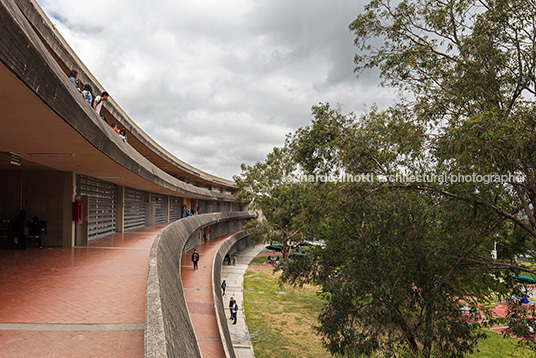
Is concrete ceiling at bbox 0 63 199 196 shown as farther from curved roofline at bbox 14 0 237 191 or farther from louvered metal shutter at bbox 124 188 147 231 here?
louvered metal shutter at bbox 124 188 147 231

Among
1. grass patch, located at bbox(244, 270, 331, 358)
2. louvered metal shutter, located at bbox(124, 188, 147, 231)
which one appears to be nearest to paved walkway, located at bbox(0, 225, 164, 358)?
louvered metal shutter, located at bbox(124, 188, 147, 231)

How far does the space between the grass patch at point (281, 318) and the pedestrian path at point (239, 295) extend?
0.42 m

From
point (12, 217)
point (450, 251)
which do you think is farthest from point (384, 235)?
point (12, 217)

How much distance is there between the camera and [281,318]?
19625 mm

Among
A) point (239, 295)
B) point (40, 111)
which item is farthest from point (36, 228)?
point (239, 295)

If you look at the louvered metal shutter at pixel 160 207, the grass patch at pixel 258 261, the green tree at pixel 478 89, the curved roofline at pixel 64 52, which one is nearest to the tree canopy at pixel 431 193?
the green tree at pixel 478 89

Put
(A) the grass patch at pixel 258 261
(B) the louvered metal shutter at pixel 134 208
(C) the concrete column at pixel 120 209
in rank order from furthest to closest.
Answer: (A) the grass patch at pixel 258 261 → (B) the louvered metal shutter at pixel 134 208 → (C) the concrete column at pixel 120 209

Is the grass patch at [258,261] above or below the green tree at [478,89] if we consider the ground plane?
below

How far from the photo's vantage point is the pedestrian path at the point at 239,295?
1459 centimetres

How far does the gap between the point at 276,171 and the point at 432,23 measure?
29.3 metres

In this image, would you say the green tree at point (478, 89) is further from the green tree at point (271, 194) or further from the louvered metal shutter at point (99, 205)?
the green tree at point (271, 194)

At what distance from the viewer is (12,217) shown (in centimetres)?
998

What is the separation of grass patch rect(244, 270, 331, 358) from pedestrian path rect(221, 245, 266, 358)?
417 mm

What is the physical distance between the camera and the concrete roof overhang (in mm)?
2990
